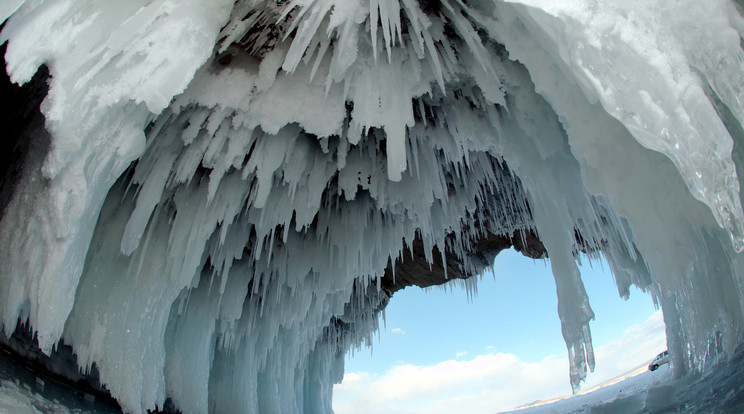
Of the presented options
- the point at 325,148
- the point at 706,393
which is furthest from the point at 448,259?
the point at 325,148

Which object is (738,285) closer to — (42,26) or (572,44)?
(572,44)

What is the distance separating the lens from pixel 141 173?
318 cm

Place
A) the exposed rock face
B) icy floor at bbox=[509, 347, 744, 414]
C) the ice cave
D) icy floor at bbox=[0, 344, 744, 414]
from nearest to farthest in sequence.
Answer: the ice cave → icy floor at bbox=[0, 344, 744, 414] → icy floor at bbox=[509, 347, 744, 414] → the exposed rock face

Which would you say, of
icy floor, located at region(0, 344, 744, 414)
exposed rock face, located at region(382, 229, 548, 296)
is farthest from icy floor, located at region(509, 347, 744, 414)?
exposed rock face, located at region(382, 229, 548, 296)

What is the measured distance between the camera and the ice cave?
180 cm

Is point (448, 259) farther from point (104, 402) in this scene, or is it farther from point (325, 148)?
point (104, 402)

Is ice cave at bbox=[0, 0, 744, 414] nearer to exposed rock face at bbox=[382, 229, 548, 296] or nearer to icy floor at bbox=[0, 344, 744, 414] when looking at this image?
icy floor at bbox=[0, 344, 744, 414]

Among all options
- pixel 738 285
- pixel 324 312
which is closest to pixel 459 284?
pixel 324 312

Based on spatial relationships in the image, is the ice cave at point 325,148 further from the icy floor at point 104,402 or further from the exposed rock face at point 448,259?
the exposed rock face at point 448,259

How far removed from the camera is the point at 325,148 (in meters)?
3.43

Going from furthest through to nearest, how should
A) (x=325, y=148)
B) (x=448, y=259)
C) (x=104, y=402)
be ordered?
(x=448, y=259) < (x=104, y=402) < (x=325, y=148)

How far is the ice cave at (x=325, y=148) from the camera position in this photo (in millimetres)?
1803

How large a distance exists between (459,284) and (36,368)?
6.04 m

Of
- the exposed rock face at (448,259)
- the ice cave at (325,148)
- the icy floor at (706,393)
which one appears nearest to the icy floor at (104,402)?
the icy floor at (706,393)
